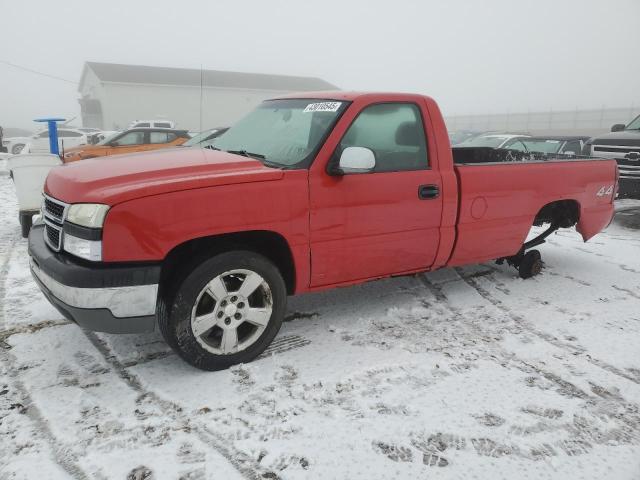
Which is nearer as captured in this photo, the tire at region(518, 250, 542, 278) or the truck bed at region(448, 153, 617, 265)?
the truck bed at region(448, 153, 617, 265)

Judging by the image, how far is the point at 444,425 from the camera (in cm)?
258

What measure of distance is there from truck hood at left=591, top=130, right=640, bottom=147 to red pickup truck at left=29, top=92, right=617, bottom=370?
20.3 feet

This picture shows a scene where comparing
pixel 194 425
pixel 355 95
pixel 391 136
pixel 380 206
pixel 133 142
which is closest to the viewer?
pixel 194 425

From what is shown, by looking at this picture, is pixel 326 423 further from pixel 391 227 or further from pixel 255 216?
pixel 391 227

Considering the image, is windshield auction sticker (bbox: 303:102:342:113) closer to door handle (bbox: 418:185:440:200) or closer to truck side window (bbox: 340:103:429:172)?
truck side window (bbox: 340:103:429:172)

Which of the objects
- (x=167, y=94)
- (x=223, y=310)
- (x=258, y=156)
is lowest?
(x=223, y=310)

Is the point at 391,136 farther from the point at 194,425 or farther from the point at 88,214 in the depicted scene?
the point at 194,425

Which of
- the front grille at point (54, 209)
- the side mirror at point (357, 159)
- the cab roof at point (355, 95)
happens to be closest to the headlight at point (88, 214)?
the front grille at point (54, 209)

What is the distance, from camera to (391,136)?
12.1 ft

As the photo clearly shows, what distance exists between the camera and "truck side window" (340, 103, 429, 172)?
3.50 metres

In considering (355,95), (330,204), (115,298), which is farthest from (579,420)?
(115,298)

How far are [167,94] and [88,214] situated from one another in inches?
1578

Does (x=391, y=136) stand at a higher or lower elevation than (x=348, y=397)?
higher

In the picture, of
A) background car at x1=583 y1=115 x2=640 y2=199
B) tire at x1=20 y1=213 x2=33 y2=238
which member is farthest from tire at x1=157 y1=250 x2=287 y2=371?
background car at x1=583 y1=115 x2=640 y2=199
